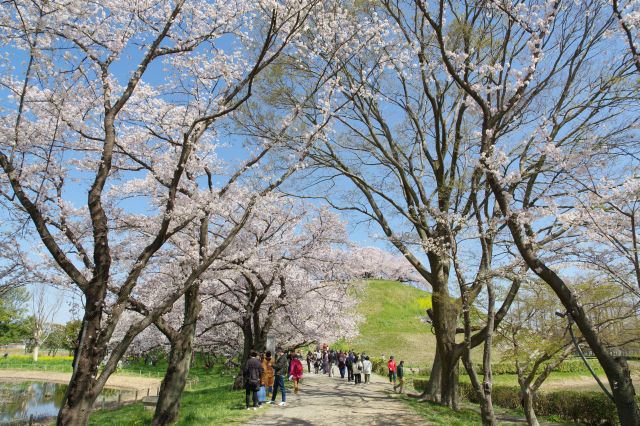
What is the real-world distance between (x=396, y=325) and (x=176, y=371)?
47.1m

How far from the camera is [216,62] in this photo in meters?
8.89

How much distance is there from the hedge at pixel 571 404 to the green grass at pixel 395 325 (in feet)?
54.3

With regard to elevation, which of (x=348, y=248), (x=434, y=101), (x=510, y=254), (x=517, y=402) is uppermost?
(x=434, y=101)

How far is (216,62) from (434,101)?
7.65 metres

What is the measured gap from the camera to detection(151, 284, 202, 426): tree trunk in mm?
10070

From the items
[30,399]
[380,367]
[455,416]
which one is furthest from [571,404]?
[30,399]

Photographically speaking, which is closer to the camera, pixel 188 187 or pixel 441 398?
pixel 188 187

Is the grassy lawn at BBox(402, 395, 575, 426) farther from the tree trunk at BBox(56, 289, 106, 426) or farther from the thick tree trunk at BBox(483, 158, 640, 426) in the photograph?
the tree trunk at BBox(56, 289, 106, 426)

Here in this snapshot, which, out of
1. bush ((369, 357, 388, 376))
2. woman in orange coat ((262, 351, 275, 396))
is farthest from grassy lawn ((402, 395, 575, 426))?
bush ((369, 357, 388, 376))

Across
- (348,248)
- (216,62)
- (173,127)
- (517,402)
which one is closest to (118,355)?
(216,62)

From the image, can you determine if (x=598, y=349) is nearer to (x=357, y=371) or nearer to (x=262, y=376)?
(x=262, y=376)

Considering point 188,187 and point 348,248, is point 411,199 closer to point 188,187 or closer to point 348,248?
point 348,248

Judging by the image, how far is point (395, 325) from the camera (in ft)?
179

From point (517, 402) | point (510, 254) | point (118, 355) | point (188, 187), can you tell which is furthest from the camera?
point (517, 402)
